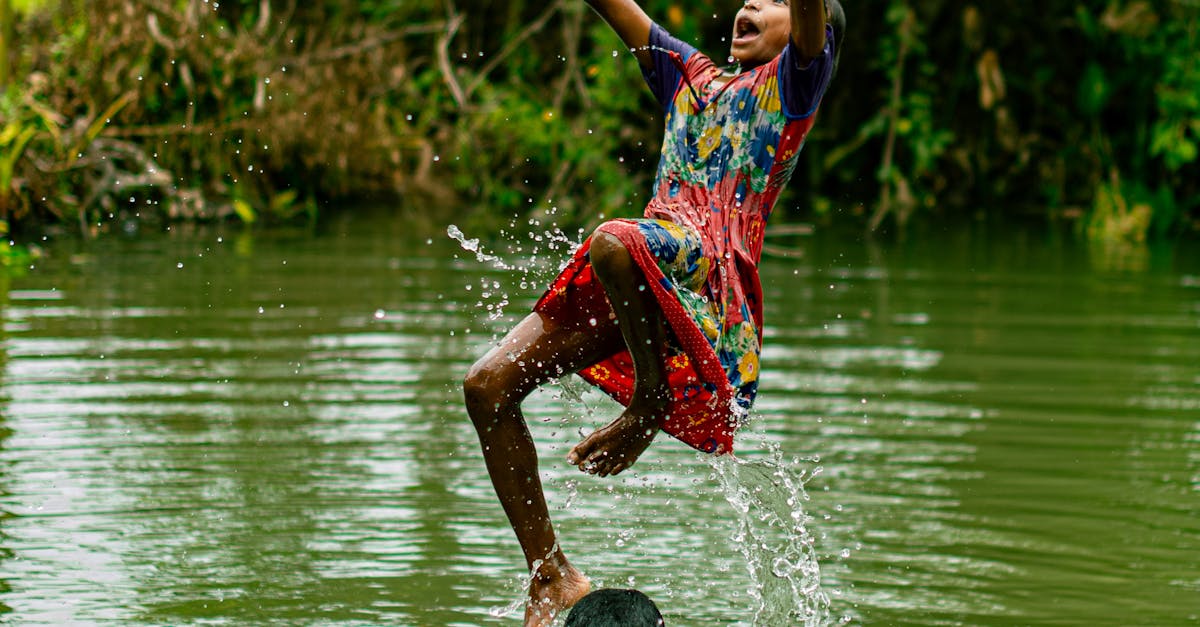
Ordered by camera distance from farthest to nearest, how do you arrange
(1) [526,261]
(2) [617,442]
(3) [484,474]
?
(1) [526,261], (3) [484,474], (2) [617,442]

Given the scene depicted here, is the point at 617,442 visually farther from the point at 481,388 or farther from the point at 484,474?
the point at 484,474

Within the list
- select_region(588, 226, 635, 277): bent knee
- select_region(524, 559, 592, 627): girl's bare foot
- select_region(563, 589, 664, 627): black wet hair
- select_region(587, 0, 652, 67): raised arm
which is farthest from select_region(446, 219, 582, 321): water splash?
select_region(588, 226, 635, 277): bent knee

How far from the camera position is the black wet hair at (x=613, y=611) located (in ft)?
→ 13.5

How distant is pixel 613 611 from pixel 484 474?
2.57 meters

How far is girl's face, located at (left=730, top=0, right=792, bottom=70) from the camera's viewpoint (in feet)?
14.6

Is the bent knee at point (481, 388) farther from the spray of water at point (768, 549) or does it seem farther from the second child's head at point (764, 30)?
the second child's head at point (764, 30)

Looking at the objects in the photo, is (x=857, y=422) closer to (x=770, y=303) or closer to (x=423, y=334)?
(x=423, y=334)

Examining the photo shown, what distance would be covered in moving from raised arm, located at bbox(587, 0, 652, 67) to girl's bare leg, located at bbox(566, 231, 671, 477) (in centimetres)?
94

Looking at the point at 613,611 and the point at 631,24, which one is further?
the point at 631,24

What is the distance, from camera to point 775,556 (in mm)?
5320

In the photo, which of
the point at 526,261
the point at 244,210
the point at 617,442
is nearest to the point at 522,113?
the point at 244,210

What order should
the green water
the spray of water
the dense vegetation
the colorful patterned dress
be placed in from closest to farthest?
1. the colorful patterned dress
2. the spray of water
3. the green water
4. the dense vegetation

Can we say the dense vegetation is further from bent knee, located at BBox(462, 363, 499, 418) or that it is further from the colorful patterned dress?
bent knee, located at BBox(462, 363, 499, 418)

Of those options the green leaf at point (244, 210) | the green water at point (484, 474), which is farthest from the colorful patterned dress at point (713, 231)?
the green leaf at point (244, 210)
